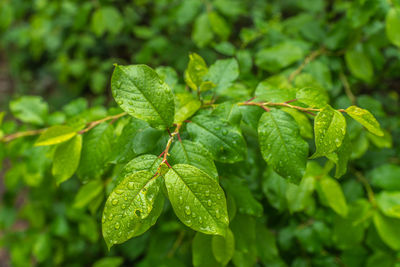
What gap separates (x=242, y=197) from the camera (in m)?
0.72

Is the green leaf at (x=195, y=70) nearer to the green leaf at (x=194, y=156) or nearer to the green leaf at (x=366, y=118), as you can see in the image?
the green leaf at (x=194, y=156)

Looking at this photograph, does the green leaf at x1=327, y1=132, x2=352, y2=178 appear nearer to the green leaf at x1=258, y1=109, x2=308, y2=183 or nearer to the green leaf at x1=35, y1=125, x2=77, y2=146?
the green leaf at x1=258, y1=109, x2=308, y2=183

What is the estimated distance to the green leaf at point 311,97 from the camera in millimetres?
551

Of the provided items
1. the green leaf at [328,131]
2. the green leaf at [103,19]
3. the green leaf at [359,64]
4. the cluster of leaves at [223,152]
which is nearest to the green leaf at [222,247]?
the cluster of leaves at [223,152]

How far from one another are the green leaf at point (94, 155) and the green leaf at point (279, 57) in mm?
701

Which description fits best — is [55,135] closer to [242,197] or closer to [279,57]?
[242,197]

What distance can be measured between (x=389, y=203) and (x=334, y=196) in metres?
0.21

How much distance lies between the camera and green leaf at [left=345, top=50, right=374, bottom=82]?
1194 mm

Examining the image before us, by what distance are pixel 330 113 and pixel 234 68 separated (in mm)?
353

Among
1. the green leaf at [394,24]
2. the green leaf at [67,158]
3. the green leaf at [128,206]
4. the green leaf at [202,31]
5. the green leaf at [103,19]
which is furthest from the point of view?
the green leaf at [103,19]

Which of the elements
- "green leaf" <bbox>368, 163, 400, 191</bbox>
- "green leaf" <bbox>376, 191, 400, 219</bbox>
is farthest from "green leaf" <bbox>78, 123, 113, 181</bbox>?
"green leaf" <bbox>368, 163, 400, 191</bbox>

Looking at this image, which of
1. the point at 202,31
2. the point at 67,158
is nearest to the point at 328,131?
the point at 67,158

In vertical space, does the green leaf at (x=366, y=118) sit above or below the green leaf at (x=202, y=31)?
above

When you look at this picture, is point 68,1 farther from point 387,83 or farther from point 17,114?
point 387,83
